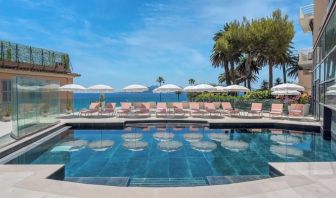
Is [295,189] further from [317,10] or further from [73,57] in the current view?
[73,57]

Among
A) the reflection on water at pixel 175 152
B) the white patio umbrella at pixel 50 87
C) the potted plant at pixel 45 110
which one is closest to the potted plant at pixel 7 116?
the white patio umbrella at pixel 50 87

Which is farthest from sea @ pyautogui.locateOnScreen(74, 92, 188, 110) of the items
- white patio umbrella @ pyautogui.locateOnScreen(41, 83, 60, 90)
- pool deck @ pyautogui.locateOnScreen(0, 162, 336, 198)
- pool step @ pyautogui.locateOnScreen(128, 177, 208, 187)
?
pool deck @ pyautogui.locateOnScreen(0, 162, 336, 198)

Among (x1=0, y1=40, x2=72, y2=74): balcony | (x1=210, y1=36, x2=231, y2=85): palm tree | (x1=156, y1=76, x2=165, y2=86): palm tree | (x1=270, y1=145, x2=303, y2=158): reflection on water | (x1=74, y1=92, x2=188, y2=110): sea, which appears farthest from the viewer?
(x1=156, y1=76, x2=165, y2=86): palm tree

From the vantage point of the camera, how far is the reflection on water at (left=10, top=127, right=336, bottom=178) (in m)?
8.13

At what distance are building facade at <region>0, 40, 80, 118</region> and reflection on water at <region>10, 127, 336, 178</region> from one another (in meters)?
5.52

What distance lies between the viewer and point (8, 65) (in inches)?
703

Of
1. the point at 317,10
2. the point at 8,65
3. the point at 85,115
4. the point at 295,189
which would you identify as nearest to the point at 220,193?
the point at 295,189

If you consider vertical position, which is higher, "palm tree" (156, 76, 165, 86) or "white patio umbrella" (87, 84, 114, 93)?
"palm tree" (156, 76, 165, 86)

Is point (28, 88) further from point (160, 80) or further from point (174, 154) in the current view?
point (160, 80)

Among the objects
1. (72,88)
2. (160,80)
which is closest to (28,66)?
(72,88)

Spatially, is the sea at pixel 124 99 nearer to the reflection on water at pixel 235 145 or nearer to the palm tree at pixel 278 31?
the reflection on water at pixel 235 145

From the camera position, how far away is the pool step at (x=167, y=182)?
22.7 feet

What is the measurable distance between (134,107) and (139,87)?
4.87ft

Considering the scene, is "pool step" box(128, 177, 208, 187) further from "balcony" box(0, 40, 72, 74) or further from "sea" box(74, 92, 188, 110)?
"sea" box(74, 92, 188, 110)
